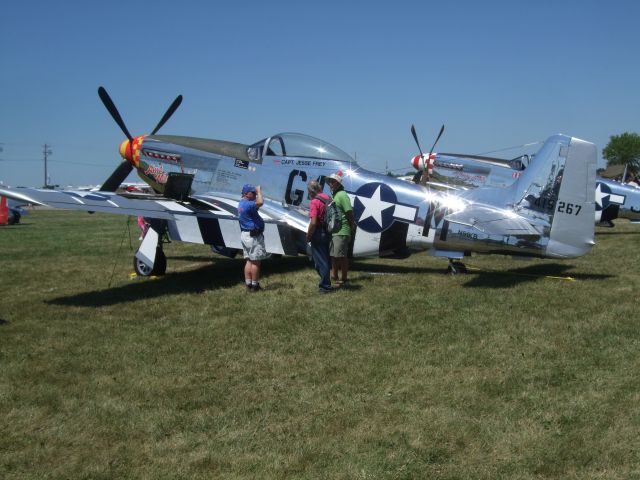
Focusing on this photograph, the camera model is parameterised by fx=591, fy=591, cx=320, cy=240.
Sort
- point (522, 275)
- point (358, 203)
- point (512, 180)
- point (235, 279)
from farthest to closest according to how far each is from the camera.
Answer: point (512, 180)
point (235, 279)
point (358, 203)
point (522, 275)

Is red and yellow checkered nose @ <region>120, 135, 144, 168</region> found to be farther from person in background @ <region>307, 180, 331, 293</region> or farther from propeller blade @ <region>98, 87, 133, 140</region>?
person in background @ <region>307, 180, 331, 293</region>

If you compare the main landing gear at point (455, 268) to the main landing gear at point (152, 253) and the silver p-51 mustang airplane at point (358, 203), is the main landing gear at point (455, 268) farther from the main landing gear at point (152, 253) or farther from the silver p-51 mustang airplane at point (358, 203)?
the main landing gear at point (152, 253)

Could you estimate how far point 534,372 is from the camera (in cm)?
462

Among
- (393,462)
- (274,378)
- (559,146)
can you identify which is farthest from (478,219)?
Result: (393,462)

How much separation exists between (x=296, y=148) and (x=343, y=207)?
6.68 feet

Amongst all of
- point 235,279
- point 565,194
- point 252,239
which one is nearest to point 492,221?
point 565,194

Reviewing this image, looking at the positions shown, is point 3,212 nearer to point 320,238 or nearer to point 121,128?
point 121,128

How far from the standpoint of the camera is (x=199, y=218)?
8773 millimetres

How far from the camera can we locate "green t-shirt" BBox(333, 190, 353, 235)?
26.7ft

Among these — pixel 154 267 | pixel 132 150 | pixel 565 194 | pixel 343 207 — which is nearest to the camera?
pixel 565 194

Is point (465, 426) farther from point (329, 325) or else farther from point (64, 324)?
point (64, 324)

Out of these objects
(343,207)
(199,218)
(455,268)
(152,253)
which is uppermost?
(343,207)

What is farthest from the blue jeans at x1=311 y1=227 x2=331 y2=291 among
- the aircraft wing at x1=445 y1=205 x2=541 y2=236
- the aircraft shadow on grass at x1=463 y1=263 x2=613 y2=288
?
the aircraft shadow on grass at x1=463 y1=263 x2=613 y2=288

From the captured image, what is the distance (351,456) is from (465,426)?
811mm
